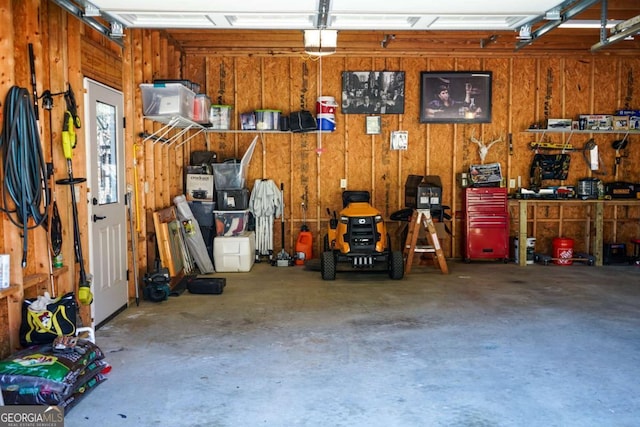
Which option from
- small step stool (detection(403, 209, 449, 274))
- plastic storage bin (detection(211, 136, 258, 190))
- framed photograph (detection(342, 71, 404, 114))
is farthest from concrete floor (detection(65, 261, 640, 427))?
framed photograph (detection(342, 71, 404, 114))

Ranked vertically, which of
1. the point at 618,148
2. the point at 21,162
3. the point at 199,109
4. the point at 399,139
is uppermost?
the point at 199,109

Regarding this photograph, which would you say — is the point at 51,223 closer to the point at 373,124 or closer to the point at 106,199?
the point at 106,199

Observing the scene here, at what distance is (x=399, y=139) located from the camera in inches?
363

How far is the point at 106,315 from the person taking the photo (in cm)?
544

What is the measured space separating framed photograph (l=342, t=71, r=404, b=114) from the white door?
416 centimetres

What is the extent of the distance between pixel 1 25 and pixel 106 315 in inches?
112

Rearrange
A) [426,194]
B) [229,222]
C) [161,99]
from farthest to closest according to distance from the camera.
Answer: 1. [229,222]
2. [426,194]
3. [161,99]

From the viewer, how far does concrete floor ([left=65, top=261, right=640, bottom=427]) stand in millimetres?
3414

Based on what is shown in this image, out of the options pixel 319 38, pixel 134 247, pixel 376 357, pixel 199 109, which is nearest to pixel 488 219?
pixel 319 38

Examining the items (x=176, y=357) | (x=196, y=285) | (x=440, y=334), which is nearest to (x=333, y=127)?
(x=196, y=285)

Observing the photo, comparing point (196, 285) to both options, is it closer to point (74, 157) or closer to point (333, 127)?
point (74, 157)

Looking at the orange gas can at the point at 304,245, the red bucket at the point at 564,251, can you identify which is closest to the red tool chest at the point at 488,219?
the red bucket at the point at 564,251

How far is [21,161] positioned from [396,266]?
195 inches

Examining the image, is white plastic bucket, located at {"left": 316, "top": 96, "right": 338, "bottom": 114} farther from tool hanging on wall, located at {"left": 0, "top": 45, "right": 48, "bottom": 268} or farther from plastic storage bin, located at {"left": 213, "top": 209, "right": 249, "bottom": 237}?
tool hanging on wall, located at {"left": 0, "top": 45, "right": 48, "bottom": 268}
